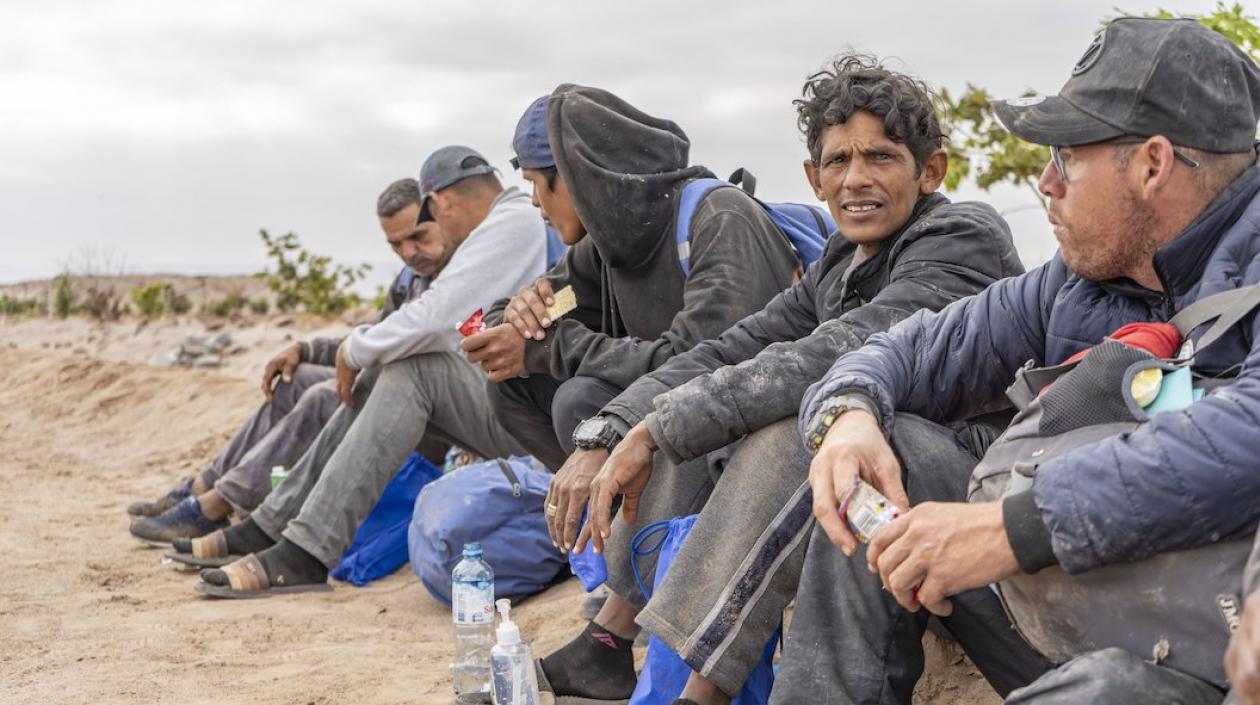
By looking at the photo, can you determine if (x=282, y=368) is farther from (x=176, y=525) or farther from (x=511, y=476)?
(x=511, y=476)

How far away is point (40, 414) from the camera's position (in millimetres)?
14445

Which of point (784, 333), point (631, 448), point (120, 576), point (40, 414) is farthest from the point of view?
point (40, 414)

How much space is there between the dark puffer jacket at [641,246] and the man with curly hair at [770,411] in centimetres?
28

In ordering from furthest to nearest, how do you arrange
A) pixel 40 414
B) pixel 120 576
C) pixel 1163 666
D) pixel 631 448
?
pixel 40 414 < pixel 120 576 < pixel 631 448 < pixel 1163 666

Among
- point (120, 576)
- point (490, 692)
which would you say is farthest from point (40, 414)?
point (490, 692)

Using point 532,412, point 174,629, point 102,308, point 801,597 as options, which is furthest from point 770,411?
point 102,308

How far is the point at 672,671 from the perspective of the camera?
3.24 metres

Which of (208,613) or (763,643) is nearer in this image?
(763,643)

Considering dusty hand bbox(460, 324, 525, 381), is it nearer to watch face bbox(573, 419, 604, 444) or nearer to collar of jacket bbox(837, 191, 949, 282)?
watch face bbox(573, 419, 604, 444)

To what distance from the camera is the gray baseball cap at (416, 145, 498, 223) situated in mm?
6648

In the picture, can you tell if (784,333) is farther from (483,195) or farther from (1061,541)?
(483,195)

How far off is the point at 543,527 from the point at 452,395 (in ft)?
2.70

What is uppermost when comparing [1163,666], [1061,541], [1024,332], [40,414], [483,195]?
[483,195]

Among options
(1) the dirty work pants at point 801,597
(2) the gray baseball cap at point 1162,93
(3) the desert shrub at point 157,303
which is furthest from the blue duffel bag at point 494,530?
(3) the desert shrub at point 157,303
